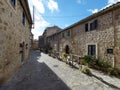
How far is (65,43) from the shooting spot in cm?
1591

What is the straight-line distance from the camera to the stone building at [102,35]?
24.0ft

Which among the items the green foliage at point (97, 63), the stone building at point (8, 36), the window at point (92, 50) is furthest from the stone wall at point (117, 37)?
the stone building at point (8, 36)

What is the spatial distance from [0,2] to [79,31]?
942 centimetres

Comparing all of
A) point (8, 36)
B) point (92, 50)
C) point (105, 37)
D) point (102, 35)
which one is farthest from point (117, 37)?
point (8, 36)

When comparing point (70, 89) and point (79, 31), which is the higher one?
point (79, 31)

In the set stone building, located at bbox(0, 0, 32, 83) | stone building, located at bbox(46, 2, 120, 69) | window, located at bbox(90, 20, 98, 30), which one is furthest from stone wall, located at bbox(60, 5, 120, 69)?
stone building, located at bbox(0, 0, 32, 83)

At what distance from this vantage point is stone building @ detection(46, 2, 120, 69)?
24.0 ft

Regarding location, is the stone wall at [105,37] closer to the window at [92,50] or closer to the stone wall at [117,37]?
the stone wall at [117,37]

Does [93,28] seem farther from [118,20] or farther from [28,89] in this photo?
[28,89]

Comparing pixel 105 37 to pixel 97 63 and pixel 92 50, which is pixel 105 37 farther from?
pixel 97 63

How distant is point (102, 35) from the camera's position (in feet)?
28.1

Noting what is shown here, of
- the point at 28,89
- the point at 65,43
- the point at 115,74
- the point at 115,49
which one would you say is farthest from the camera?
the point at 65,43

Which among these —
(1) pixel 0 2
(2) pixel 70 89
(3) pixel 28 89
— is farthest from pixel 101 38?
(1) pixel 0 2

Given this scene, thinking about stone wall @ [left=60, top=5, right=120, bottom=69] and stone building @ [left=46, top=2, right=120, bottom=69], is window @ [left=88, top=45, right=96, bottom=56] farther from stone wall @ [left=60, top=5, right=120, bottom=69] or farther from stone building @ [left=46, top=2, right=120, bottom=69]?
stone wall @ [left=60, top=5, right=120, bottom=69]
